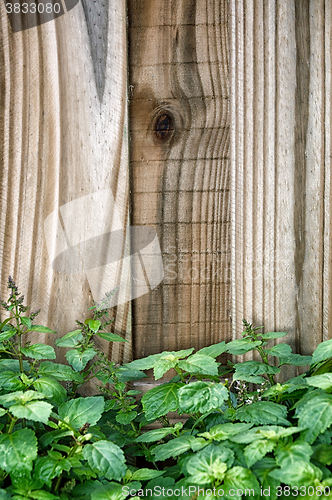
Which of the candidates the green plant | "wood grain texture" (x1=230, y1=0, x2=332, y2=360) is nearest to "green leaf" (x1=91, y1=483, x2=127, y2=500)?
the green plant

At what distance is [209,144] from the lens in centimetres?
164

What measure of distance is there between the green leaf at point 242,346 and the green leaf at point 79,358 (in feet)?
1.63

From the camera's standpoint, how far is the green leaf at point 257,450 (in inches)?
39.3

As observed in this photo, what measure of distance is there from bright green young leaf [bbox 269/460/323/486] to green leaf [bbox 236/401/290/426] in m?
0.17

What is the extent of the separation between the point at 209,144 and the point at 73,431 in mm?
1144

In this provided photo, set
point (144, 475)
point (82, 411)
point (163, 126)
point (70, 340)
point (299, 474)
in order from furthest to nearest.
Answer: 1. point (163, 126)
2. point (70, 340)
3. point (82, 411)
4. point (144, 475)
5. point (299, 474)

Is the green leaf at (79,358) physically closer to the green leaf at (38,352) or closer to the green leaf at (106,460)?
the green leaf at (38,352)

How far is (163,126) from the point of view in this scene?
1641 mm

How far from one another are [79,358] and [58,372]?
9cm

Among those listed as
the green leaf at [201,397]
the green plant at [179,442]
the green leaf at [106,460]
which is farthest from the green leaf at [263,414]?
the green leaf at [106,460]

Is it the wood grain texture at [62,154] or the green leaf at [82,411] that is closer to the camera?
the green leaf at [82,411]

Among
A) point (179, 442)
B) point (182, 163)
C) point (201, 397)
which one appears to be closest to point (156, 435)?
point (179, 442)

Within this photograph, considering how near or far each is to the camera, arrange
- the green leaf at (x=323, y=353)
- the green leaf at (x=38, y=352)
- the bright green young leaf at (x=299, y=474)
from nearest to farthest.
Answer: the bright green young leaf at (x=299, y=474)
the green leaf at (x=323, y=353)
the green leaf at (x=38, y=352)

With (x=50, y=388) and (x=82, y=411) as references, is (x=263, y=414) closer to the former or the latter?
(x=82, y=411)
